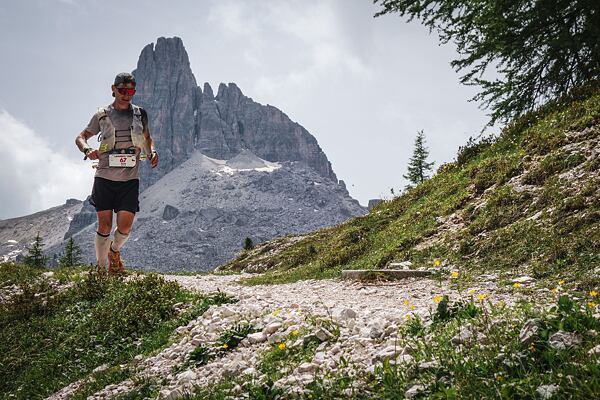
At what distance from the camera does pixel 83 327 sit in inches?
354

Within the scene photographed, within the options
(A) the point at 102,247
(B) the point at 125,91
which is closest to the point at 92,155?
(B) the point at 125,91

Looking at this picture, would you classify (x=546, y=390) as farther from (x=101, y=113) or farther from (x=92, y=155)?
(x=101, y=113)

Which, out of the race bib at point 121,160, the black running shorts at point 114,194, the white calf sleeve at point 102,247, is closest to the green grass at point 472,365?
the black running shorts at point 114,194

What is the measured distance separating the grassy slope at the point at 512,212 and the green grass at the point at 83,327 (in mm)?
5689

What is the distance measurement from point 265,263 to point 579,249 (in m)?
22.1

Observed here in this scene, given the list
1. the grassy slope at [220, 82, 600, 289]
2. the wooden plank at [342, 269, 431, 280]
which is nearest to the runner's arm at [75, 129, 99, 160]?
the wooden plank at [342, 269, 431, 280]

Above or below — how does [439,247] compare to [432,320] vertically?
above

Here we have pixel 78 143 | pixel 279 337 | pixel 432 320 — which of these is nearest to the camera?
pixel 432 320

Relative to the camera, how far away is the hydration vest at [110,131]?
11.1 m

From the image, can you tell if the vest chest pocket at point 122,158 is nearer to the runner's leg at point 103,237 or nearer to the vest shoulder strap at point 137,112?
the vest shoulder strap at point 137,112

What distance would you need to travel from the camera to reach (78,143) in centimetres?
1090

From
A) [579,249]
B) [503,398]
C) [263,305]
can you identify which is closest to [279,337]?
[263,305]

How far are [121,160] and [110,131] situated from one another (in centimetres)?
82

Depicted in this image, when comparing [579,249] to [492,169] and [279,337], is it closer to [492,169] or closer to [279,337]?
[279,337]
